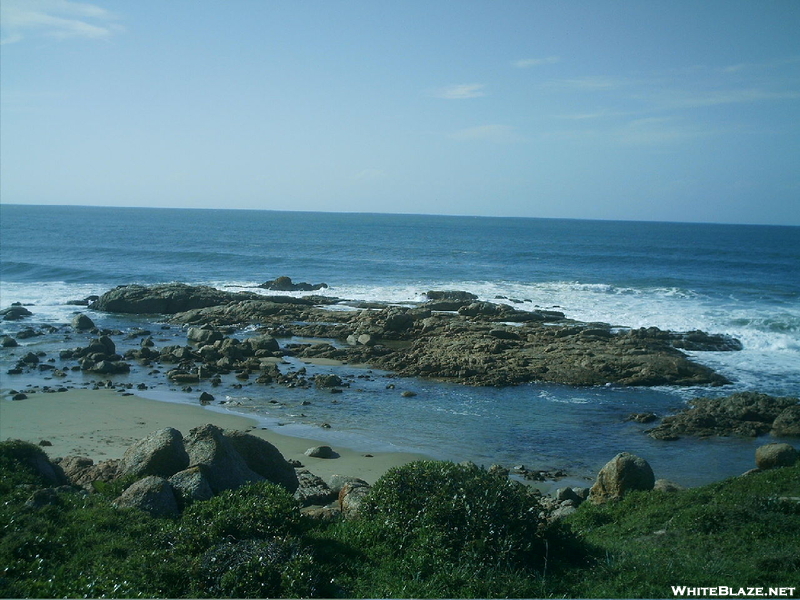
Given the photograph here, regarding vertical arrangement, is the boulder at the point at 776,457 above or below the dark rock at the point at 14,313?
above

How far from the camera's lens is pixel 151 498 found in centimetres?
1024

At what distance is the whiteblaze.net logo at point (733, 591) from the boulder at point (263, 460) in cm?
800

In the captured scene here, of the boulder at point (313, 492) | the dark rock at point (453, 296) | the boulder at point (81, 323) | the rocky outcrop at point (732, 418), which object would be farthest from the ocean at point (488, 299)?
the boulder at point (313, 492)

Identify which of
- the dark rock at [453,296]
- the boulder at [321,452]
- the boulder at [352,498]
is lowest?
the boulder at [321,452]

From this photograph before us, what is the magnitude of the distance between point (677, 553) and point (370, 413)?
44.7ft

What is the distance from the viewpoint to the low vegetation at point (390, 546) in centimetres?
767

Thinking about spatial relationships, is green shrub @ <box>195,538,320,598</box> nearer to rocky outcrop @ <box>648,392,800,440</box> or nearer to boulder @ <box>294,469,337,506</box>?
boulder @ <box>294,469,337,506</box>

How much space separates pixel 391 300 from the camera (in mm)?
46219

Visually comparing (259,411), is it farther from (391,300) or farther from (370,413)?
(391,300)

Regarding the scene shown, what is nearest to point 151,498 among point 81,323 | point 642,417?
point 642,417

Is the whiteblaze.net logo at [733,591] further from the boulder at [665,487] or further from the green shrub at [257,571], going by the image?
the boulder at [665,487]

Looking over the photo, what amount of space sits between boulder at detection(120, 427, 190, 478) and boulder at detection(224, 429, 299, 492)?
4.09 ft

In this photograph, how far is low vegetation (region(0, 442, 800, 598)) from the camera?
767 centimetres

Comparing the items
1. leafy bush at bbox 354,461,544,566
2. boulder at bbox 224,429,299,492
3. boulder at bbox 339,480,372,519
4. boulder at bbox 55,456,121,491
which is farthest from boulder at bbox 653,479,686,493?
boulder at bbox 55,456,121,491
